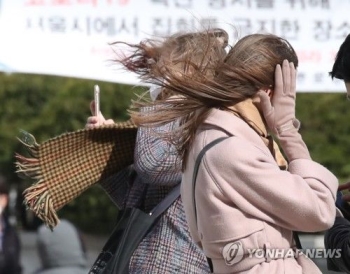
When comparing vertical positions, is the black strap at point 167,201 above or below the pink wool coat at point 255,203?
below

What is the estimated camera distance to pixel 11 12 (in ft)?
15.5

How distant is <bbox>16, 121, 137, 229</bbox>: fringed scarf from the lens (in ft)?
11.9

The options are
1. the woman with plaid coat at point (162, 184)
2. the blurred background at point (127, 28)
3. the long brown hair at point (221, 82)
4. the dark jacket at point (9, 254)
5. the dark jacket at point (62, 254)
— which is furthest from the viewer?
the dark jacket at point (9, 254)

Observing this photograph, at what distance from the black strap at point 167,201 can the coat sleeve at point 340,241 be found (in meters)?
0.61

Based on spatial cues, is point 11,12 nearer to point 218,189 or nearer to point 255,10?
point 255,10

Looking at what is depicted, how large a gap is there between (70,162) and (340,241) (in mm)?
1137

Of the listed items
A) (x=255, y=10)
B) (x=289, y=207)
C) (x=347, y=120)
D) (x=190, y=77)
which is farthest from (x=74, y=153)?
(x=347, y=120)

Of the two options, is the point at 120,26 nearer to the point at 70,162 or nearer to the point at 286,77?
the point at 70,162

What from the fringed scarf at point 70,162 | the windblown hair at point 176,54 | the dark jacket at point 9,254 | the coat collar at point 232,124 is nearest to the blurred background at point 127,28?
the fringed scarf at point 70,162

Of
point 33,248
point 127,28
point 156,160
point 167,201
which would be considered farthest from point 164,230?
point 33,248

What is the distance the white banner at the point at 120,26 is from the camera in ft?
15.5

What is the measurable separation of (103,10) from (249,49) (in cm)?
204

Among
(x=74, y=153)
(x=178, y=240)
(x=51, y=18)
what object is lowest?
(x=178, y=240)

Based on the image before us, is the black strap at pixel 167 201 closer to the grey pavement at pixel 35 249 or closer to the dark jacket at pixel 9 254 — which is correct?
the dark jacket at pixel 9 254
